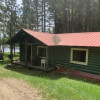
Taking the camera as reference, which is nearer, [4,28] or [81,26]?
[4,28]

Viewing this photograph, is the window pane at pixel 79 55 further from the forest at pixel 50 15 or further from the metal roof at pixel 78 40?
the forest at pixel 50 15

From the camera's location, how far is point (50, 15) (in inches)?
887

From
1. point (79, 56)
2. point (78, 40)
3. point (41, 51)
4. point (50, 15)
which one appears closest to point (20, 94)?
point (79, 56)

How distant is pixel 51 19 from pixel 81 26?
7436 millimetres

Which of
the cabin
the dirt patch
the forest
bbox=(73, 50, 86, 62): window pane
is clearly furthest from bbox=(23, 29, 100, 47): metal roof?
the forest

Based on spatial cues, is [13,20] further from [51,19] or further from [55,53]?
[55,53]

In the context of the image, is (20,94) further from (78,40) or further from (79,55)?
(78,40)

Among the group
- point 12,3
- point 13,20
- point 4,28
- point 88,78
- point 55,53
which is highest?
point 12,3

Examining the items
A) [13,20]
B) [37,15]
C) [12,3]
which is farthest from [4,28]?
[37,15]

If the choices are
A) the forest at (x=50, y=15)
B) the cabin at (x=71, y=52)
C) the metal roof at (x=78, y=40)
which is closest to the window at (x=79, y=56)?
the cabin at (x=71, y=52)

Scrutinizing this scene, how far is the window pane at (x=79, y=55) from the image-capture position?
6969 millimetres

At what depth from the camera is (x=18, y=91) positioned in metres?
3.71

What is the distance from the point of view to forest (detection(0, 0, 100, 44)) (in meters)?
18.3

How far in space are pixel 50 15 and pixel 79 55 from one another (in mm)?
17670
